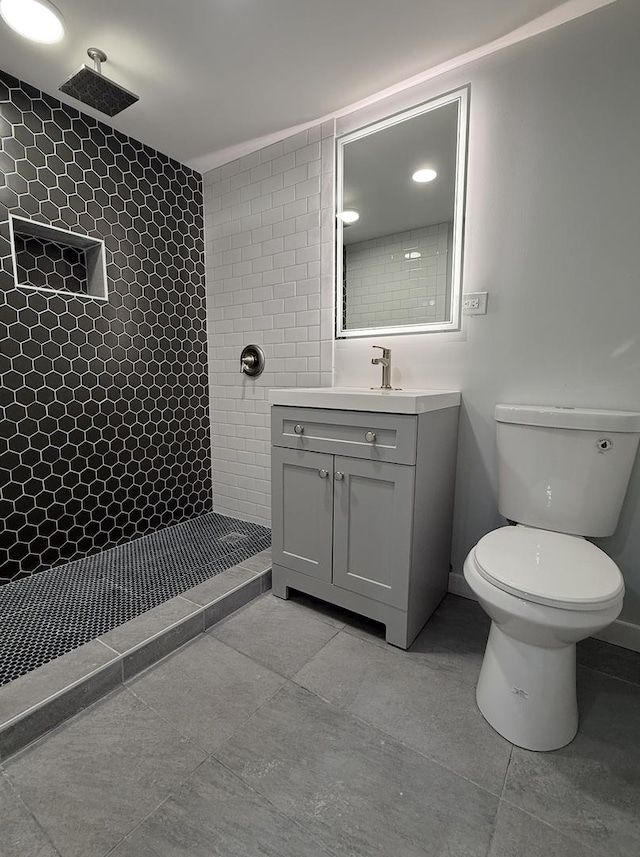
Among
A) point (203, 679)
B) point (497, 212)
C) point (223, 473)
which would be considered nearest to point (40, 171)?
point (223, 473)

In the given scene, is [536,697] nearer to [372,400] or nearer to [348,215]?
[372,400]

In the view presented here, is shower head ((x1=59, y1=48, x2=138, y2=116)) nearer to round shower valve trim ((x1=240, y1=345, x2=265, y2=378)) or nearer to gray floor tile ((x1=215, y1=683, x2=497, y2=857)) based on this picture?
round shower valve trim ((x1=240, y1=345, x2=265, y2=378))

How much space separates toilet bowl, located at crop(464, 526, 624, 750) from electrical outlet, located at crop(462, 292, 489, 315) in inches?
38.9

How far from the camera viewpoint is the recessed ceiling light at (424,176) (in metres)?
1.79

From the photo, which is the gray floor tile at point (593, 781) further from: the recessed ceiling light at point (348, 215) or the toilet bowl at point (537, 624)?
the recessed ceiling light at point (348, 215)

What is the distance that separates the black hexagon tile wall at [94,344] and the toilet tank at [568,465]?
1.90 meters

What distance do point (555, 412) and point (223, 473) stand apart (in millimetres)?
1985

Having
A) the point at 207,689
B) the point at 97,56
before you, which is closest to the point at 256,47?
→ the point at 97,56

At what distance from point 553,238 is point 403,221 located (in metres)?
0.66

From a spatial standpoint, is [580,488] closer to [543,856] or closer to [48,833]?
[543,856]

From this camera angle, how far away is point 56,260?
1951 millimetres

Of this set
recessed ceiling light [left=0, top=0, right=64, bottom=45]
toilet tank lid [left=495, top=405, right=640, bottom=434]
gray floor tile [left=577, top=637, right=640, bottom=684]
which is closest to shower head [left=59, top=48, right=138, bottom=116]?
recessed ceiling light [left=0, top=0, right=64, bottom=45]

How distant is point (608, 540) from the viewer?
60.3 inches

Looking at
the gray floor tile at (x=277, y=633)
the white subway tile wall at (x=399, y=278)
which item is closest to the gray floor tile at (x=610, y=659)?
the gray floor tile at (x=277, y=633)
